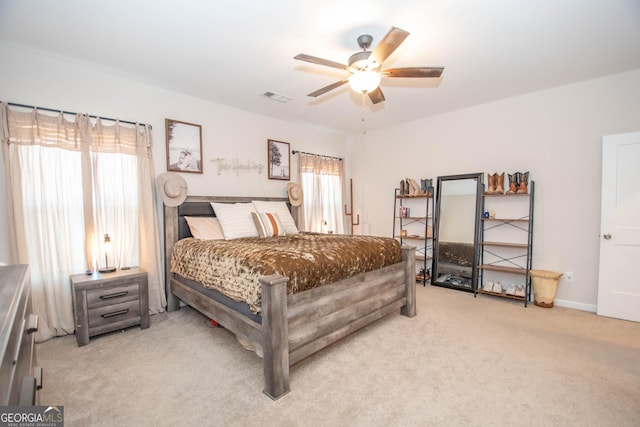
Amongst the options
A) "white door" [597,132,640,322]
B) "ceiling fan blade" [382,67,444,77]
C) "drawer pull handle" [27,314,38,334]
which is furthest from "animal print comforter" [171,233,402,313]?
"white door" [597,132,640,322]

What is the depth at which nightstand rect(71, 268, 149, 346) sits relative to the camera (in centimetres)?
250

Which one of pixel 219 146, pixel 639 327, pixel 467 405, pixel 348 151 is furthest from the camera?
pixel 348 151

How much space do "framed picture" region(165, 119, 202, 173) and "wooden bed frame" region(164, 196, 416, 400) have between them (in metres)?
0.50

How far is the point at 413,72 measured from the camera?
2256mm

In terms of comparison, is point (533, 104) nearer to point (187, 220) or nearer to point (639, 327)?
point (639, 327)

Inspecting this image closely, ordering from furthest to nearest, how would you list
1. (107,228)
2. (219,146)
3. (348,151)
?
(348,151)
(219,146)
(107,228)

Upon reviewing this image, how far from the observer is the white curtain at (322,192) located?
4970 millimetres

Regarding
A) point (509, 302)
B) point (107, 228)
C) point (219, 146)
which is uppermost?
point (219, 146)

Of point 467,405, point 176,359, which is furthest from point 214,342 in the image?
point 467,405

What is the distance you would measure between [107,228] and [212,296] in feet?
4.98

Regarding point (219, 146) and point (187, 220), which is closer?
point (187, 220)

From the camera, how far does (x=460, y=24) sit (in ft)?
7.30

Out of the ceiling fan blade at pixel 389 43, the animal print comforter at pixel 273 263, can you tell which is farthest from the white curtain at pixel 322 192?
the ceiling fan blade at pixel 389 43

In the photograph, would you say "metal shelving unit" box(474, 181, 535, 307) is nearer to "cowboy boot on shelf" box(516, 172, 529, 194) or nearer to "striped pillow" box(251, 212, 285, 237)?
"cowboy boot on shelf" box(516, 172, 529, 194)
